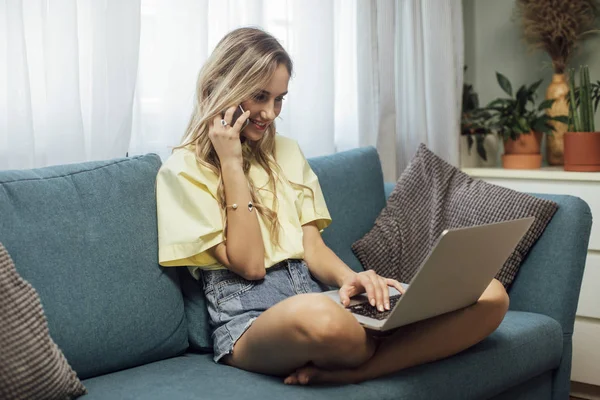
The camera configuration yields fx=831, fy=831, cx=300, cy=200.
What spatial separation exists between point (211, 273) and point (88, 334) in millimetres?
338

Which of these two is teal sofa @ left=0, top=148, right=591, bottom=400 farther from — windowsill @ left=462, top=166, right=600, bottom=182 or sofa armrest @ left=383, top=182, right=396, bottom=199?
windowsill @ left=462, top=166, right=600, bottom=182

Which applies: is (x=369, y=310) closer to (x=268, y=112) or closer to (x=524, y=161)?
(x=268, y=112)

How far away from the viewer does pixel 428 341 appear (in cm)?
182

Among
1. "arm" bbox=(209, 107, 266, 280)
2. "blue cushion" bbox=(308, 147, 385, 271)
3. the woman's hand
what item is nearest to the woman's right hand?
"arm" bbox=(209, 107, 266, 280)

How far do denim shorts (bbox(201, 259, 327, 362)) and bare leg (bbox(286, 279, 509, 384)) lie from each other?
233 millimetres

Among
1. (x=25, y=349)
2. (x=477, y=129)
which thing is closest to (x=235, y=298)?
(x=25, y=349)

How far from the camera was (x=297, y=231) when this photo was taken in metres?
2.06

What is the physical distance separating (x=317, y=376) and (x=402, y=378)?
20 cm

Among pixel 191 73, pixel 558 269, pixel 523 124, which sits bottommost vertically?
pixel 558 269

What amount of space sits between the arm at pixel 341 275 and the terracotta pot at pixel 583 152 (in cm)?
142

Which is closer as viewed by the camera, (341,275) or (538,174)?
(341,275)

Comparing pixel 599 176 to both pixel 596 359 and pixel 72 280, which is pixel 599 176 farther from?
pixel 72 280

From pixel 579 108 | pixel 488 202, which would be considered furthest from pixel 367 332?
pixel 579 108

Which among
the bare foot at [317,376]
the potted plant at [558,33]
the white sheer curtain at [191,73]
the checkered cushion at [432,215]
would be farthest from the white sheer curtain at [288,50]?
the potted plant at [558,33]
